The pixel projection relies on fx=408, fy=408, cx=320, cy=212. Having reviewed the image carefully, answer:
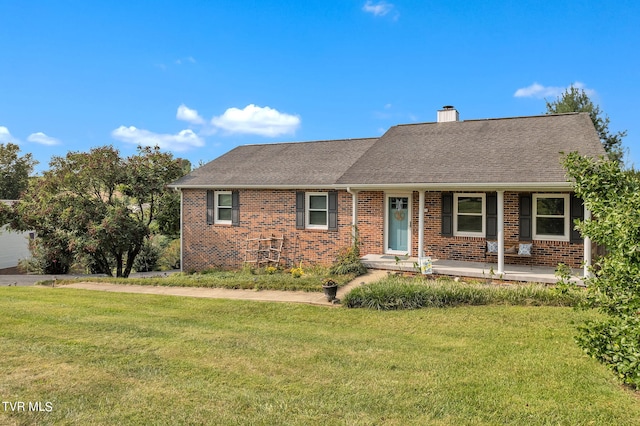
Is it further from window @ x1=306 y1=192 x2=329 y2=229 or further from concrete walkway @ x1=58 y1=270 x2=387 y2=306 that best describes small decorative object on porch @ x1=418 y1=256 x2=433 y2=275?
window @ x1=306 y1=192 x2=329 y2=229

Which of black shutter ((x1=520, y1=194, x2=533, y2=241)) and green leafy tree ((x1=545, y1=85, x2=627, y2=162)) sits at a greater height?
green leafy tree ((x1=545, y1=85, x2=627, y2=162))

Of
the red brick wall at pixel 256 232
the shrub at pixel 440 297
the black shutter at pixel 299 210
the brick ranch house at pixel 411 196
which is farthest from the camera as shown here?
the black shutter at pixel 299 210

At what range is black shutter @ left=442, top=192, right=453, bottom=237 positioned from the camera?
13.6m

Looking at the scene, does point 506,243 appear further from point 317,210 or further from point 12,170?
point 12,170

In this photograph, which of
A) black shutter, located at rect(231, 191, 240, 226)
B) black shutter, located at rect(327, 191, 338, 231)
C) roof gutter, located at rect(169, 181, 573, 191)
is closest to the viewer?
roof gutter, located at rect(169, 181, 573, 191)

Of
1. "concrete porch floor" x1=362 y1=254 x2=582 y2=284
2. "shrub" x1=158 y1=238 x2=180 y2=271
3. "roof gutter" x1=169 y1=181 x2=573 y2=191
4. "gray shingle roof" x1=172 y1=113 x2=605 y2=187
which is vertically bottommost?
"shrub" x1=158 y1=238 x2=180 y2=271

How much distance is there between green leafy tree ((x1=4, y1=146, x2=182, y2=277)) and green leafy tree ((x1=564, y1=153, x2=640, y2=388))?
15885 millimetres

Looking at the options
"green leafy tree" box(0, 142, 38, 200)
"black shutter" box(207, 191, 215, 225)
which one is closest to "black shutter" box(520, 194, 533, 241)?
"black shutter" box(207, 191, 215, 225)

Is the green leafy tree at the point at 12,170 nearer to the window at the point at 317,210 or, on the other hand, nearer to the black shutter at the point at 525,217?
the window at the point at 317,210

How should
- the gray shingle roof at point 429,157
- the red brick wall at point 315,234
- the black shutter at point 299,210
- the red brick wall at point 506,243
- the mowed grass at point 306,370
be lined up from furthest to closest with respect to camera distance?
the black shutter at point 299,210 < the red brick wall at point 315,234 < the red brick wall at point 506,243 < the gray shingle roof at point 429,157 < the mowed grass at point 306,370

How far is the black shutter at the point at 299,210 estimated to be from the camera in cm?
1534

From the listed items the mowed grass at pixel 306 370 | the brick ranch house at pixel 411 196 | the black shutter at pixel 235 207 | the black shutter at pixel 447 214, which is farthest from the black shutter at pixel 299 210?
the mowed grass at pixel 306 370

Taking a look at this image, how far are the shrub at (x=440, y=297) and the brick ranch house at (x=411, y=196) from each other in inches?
86.5

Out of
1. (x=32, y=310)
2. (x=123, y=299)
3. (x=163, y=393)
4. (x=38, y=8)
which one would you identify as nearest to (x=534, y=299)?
(x=163, y=393)
